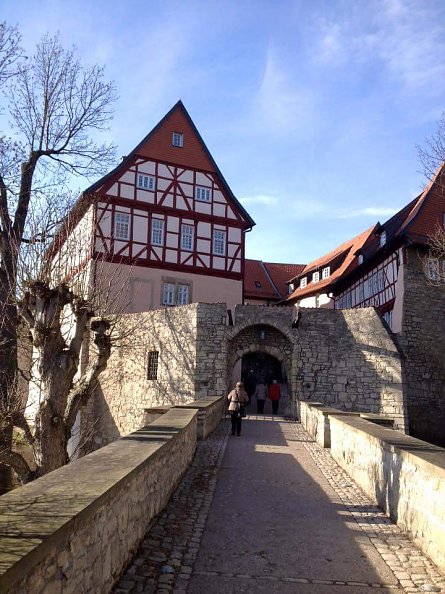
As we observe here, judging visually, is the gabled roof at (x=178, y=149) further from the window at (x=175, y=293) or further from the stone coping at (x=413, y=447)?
the stone coping at (x=413, y=447)

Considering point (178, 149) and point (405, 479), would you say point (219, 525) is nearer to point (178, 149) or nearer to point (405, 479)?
point (405, 479)

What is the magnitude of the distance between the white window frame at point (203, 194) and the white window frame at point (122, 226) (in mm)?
3906

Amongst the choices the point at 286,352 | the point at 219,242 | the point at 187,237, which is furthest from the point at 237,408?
the point at 219,242

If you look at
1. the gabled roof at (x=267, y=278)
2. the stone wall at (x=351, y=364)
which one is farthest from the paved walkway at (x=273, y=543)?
the gabled roof at (x=267, y=278)

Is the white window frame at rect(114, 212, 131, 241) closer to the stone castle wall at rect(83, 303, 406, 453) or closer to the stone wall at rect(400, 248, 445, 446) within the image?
the stone castle wall at rect(83, 303, 406, 453)

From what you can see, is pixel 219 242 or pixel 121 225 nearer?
pixel 121 225

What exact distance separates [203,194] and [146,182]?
2.96 m

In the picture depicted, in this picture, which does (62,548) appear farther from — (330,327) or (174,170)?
(174,170)

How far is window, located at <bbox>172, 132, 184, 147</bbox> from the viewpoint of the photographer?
27109 millimetres

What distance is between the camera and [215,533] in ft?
16.6


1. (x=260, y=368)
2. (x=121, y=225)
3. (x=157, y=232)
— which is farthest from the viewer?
(x=260, y=368)

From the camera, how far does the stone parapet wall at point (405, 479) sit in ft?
14.1

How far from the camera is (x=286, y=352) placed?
20.9 meters

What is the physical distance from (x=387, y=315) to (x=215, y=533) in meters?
21.5
